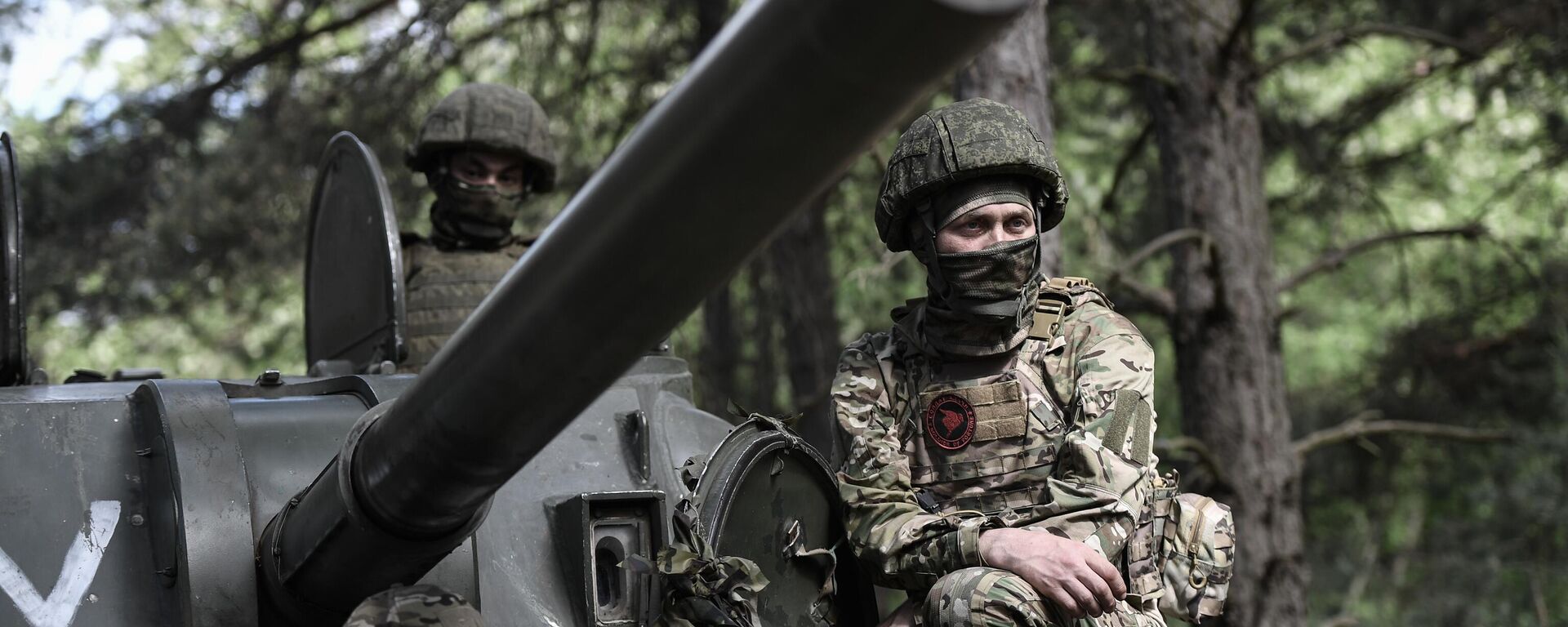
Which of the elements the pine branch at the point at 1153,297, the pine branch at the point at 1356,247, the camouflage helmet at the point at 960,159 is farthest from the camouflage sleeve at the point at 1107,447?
the pine branch at the point at 1356,247

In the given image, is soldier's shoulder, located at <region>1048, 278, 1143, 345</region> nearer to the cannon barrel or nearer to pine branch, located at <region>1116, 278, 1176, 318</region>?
the cannon barrel

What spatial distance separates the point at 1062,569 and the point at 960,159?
1.01 m

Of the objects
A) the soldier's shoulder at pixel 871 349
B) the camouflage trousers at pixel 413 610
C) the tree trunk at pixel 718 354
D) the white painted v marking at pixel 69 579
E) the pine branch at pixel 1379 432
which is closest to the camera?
Result: the camouflage trousers at pixel 413 610

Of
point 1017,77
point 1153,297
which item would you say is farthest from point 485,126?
point 1153,297

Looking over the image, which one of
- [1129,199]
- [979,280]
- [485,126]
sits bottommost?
[979,280]

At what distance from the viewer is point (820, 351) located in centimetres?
1138

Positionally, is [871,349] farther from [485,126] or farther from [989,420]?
[485,126]

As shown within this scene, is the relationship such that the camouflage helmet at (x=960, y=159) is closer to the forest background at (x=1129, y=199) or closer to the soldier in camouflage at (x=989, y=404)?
the soldier in camouflage at (x=989, y=404)

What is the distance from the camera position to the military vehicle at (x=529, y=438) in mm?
1894

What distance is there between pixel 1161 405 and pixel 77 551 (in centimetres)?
1178

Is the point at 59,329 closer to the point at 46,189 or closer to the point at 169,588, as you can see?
the point at 46,189

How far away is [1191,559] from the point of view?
3922mm

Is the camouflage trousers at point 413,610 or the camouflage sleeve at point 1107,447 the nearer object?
the camouflage trousers at point 413,610

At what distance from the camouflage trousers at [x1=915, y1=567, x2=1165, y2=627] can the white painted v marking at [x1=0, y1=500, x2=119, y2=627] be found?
1906 millimetres
